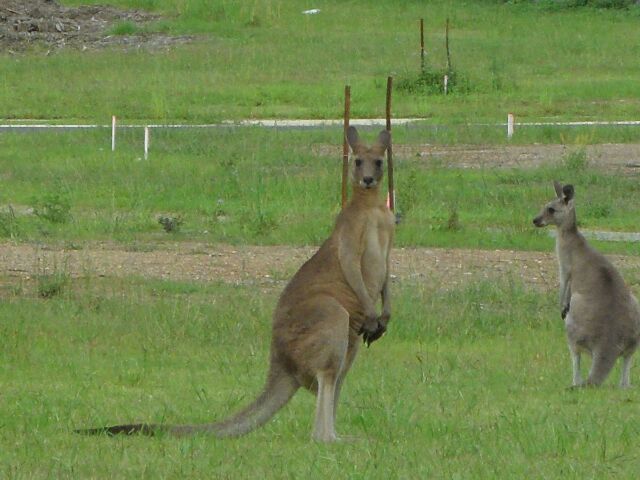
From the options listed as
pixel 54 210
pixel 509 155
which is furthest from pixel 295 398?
pixel 509 155

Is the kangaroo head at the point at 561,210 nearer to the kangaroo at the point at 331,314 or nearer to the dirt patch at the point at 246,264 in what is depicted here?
the dirt patch at the point at 246,264

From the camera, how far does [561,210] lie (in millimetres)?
11422

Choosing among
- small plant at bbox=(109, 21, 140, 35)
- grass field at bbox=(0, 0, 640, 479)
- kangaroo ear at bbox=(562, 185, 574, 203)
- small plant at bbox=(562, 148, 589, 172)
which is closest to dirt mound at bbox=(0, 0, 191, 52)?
small plant at bbox=(109, 21, 140, 35)

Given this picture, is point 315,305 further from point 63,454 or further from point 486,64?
point 486,64

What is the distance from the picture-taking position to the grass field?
7555mm

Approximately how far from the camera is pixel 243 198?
808 inches

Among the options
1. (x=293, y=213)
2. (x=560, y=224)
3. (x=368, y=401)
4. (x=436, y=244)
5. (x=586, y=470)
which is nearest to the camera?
(x=586, y=470)

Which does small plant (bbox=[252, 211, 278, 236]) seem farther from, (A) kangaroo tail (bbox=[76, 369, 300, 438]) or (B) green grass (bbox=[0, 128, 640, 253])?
(A) kangaroo tail (bbox=[76, 369, 300, 438])

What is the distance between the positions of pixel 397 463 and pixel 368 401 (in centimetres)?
195

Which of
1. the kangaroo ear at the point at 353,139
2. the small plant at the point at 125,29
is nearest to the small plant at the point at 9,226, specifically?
the kangaroo ear at the point at 353,139

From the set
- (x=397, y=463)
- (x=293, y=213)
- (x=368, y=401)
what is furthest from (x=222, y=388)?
(x=293, y=213)

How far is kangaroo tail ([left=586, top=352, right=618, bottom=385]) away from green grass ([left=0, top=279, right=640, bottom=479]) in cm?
17

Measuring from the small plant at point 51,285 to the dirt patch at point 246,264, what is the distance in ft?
2.14

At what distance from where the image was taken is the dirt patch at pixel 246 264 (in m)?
14.6
